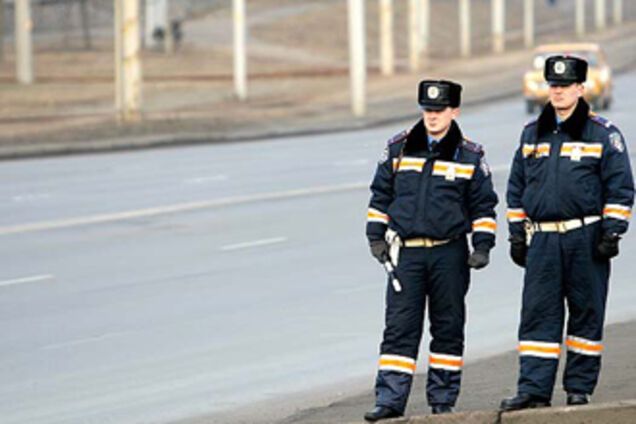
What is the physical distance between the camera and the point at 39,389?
1204cm

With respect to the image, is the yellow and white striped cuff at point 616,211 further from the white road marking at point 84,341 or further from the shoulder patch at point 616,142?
the white road marking at point 84,341

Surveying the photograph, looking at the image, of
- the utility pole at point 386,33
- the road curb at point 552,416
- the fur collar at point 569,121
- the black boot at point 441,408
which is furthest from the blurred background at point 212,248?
the utility pole at point 386,33

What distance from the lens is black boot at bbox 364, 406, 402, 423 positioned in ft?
31.9

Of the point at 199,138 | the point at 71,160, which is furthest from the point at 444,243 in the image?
the point at 199,138

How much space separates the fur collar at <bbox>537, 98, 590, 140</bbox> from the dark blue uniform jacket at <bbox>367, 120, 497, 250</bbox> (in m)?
0.36

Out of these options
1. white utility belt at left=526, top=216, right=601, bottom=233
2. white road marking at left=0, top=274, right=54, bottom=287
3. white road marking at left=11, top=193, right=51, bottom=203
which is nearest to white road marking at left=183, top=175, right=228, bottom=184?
white road marking at left=11, top=193, right=51, bottom=203

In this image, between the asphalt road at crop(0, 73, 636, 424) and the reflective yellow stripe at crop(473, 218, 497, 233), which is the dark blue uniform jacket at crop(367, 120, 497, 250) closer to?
the reflective yellow stripe at crop(473, 218, 497, 233)

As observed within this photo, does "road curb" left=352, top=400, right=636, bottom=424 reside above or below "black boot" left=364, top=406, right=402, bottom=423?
above

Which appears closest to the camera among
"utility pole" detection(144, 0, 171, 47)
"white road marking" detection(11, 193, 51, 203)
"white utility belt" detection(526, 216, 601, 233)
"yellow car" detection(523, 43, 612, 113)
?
"white utility belt" detection(526, 216, 601, 233)

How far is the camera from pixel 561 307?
384 inches

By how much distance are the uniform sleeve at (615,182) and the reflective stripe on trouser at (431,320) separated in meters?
0.74

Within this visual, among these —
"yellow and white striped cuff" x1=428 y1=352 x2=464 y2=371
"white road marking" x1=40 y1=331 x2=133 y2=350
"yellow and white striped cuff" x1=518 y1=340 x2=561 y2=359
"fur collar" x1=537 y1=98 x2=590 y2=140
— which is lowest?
"white road marking" x1=40 y1=331 x2=133 y2=350

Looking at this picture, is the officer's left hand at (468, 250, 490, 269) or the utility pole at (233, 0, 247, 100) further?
the utility pole at (233, 0, 247, 100)

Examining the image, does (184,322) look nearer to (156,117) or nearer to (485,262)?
(485,262)
